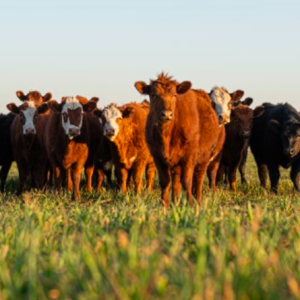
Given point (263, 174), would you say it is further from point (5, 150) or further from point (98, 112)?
point (5, 150)

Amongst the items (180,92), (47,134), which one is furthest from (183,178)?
(47,134)

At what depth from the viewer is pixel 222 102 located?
12539 mm

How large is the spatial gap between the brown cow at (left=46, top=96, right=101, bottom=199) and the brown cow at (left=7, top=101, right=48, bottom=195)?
785mm

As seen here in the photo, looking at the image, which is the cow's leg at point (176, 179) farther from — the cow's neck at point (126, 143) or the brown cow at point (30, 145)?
the brown cow at point (30, 145)

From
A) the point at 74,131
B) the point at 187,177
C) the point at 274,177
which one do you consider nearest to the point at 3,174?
the point at 74,131

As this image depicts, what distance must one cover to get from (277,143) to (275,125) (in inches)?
17.1

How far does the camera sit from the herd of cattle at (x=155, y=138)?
9.41 metres

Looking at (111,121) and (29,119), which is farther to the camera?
(29,119)

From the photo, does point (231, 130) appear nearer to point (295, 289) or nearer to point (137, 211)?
point (137, 211)

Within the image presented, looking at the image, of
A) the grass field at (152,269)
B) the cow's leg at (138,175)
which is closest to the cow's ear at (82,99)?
the cow's leg at (138,175)

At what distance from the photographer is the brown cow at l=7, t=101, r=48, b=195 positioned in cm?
1322

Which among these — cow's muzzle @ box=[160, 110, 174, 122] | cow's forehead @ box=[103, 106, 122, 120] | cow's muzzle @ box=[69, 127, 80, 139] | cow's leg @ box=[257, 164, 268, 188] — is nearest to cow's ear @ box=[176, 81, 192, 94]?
cow's muzzle @ box=[160, 110, 174, 122]

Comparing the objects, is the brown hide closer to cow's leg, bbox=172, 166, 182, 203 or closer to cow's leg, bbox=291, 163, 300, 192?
cow's leg, bbox=172, 166, 182, 203

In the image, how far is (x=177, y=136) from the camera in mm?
9352
